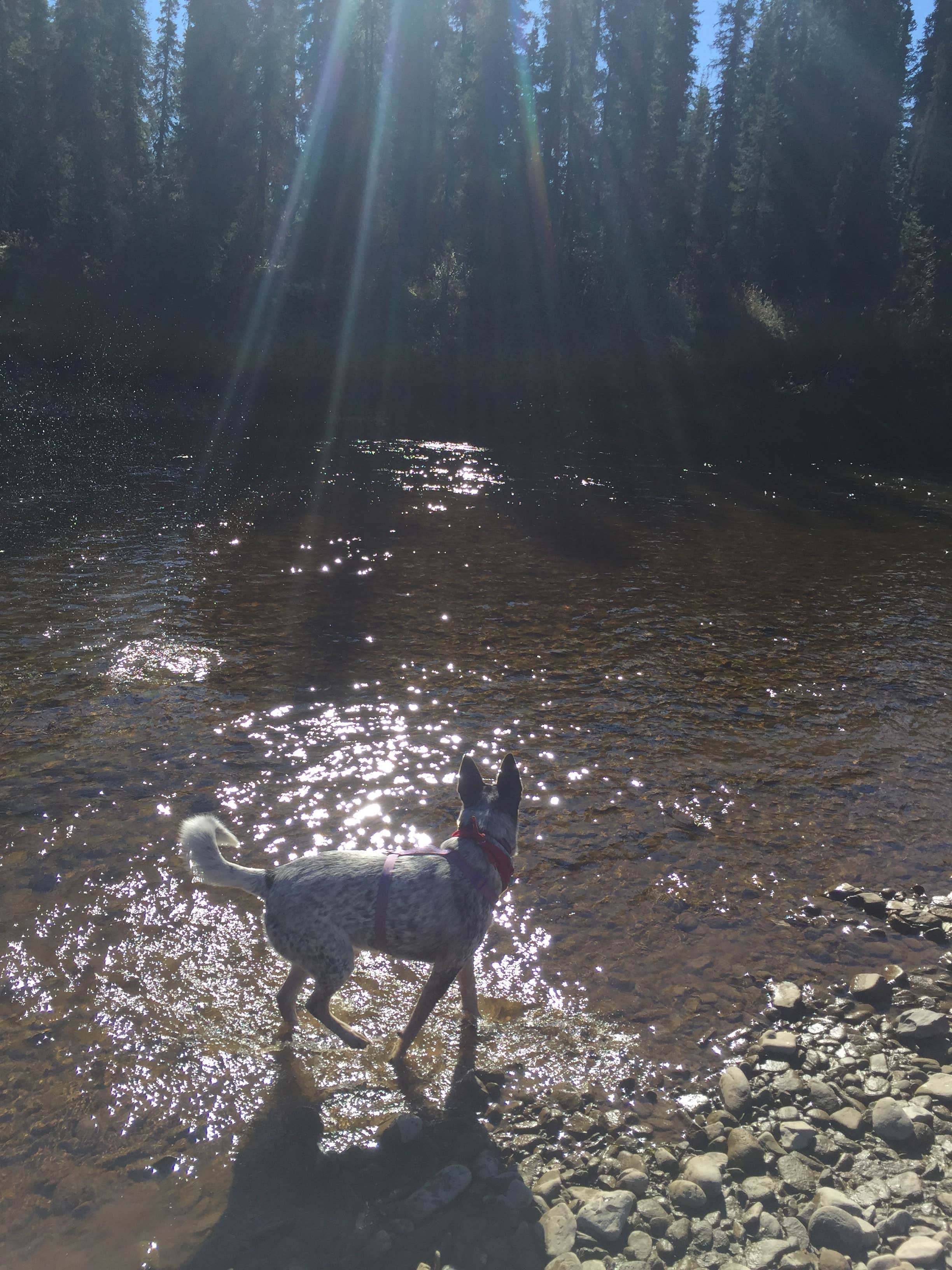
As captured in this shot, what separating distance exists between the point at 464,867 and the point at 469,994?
792 millimetres

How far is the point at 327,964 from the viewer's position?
4207mm

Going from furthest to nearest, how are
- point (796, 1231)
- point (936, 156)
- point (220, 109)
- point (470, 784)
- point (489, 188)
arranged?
1. point (936, 156)
2. point (220, 109)
3. point (489, 188)
4. point (470, 784)
5. point (796, 1231)

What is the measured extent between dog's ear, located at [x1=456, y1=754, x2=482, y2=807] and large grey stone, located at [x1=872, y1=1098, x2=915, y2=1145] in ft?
8.51

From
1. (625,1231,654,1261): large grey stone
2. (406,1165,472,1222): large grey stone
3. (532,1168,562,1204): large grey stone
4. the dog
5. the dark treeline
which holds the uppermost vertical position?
the dark treeline

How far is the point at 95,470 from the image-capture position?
2130 cm

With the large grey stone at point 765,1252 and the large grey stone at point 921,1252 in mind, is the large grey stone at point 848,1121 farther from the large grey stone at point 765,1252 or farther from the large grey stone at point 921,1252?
the large grey stone at point 765,1252

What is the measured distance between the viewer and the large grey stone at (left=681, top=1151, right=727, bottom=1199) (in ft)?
11.3

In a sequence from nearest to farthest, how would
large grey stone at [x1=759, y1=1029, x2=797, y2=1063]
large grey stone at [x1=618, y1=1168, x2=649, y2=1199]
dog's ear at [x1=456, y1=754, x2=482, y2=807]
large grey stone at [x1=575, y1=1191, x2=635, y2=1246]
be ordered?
1. large grey stone at [x1=575, y1=1191, x2=635, y2=1246]
2. large grey stone at [x1=618, y1=1168, x2=649, y2=1199]
3. large grey stone at [x1=759, y1=1029, x2=797, y2=1063]
4. dog's ear at [x1=456, y1=754, x2=482, y2=807]

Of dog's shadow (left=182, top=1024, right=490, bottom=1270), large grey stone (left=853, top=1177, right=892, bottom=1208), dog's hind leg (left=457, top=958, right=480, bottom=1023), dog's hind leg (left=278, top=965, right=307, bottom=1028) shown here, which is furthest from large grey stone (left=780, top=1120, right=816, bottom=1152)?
dog's hind leg (left=278, top=965, right=307, bottom=1028)

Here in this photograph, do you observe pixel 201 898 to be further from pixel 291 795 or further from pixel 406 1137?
pixel 406 1137

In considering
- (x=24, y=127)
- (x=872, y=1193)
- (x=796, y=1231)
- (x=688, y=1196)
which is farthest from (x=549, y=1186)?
(x=24, y=127)

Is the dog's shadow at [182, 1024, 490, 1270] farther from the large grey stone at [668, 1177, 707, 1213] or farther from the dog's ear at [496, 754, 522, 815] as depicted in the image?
the dog's ear at [496, 754, 522, 815]

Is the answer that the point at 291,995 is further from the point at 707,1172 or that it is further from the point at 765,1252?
the point at 765,1252

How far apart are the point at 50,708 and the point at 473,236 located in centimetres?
4254
